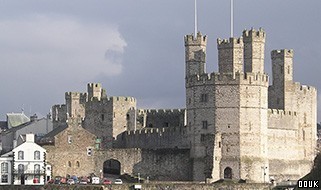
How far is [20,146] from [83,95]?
538 inches

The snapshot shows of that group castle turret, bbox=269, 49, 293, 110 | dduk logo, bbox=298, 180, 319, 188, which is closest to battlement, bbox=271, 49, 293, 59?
castle turret, bbox=269, 49, 293, 110

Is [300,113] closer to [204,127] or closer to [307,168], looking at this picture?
[307,168]

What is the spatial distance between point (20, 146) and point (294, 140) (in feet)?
87.3

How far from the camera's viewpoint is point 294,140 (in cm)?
12656

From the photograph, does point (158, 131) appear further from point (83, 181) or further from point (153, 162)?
point (83, 181)

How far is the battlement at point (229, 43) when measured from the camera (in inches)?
4633

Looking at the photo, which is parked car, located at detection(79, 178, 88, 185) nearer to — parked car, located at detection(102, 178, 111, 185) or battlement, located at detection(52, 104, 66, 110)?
parked car, located at detection(102, 178, 111, 185)

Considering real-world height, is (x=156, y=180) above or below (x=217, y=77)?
below

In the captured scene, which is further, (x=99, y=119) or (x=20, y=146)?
(x=99, y=119)

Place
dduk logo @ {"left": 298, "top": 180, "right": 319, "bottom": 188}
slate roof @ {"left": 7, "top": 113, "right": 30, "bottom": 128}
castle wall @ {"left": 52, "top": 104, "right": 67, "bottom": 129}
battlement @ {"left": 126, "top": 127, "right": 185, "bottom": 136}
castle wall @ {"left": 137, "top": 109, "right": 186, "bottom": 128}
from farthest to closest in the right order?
slate roof @ {"left": 7, "top": 113, "right": 30, "bottom": 128}, castle wall @ {"left": 52, "top": 104, "right": 67, "bottom": 129}, castle wall @ {"left": 137, "top": 109, "right": 186, "bottom": 128}, battlement @ {"left": 126, "top": 127, "right": 185, "bottom": 136}, dduk logo @ {"left": 298, "top": 180, "right": 319, "bottom": 188}

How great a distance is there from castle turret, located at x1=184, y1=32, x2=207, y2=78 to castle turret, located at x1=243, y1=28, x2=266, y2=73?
4086mm

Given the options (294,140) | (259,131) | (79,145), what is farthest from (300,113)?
(79,145)

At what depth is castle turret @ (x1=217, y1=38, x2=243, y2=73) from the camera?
386 ft

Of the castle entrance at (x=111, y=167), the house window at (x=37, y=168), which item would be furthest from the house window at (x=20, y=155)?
the castle entrance at (x=111, y=167)
